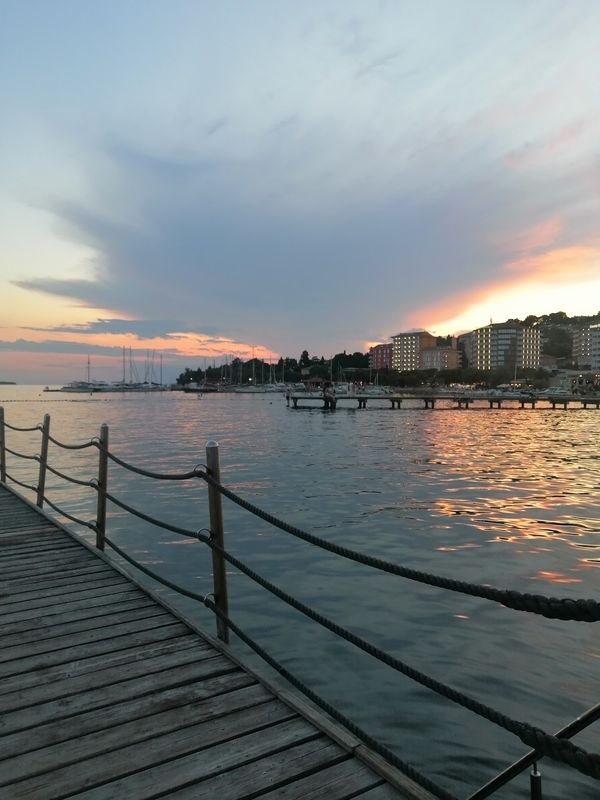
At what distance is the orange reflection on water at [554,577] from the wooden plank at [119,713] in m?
6.78

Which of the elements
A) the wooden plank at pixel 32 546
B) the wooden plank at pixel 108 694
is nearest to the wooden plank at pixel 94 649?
the wooden plank at pixel 108 694

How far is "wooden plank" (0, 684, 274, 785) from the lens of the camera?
116 inches

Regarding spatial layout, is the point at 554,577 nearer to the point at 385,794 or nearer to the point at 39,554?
the point at 385,794

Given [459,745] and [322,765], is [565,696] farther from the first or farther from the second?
[322,765]

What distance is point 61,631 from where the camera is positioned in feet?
15.4

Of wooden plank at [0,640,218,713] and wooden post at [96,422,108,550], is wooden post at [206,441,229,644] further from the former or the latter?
wooden post at [96,422,108,550]

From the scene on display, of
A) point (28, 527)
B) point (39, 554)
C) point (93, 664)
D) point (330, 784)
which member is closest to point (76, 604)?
point (93, 664)

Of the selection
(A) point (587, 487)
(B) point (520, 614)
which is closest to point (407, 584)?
(B) point (520, 614)

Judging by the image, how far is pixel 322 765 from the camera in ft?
9.57

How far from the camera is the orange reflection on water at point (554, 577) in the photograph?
902 cm

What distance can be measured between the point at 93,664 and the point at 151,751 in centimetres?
123

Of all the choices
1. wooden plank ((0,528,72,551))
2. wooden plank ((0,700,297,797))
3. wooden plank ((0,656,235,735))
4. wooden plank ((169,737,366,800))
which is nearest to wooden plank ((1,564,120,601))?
wooden plank ((0,528,72,551))

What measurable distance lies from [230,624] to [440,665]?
293 centimetres

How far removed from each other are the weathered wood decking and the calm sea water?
6.01 feet
